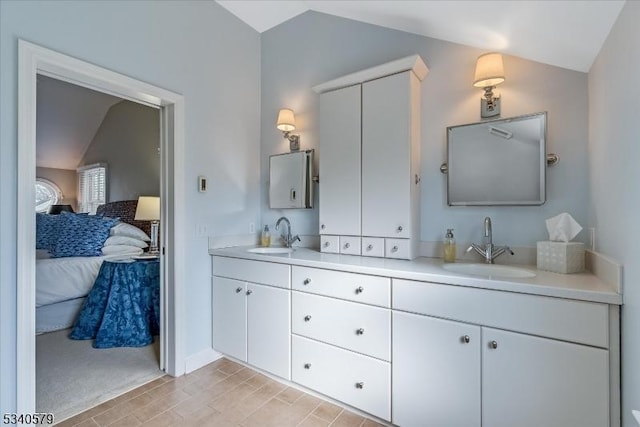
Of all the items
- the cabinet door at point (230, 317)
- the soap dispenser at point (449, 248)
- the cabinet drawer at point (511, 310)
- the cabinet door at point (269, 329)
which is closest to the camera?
the cabinet drawer at point (511, 310)

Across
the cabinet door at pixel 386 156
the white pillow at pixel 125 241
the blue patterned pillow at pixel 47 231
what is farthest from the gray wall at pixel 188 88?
the blue patterned pillow at pixel 47 231

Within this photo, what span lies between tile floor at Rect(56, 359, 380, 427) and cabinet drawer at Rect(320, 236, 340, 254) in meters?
0.99

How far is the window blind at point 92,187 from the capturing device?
5.30m

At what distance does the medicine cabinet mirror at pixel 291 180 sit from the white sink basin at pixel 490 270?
4.19 ft

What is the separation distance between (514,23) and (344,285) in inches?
64.1

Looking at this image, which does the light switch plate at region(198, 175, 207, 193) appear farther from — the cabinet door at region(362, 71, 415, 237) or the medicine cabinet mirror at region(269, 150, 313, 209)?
the cabinet door at region(362, 71, 415, 237)

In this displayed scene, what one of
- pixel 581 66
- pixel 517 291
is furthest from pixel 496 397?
pixel 581 66

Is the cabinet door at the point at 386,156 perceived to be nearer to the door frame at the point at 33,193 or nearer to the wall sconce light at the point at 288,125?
the wall sconce light at the point at 288,125

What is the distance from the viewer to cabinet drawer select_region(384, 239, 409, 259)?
1.93 metres

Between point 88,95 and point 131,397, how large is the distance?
190 inches

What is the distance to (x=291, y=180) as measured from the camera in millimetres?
2637

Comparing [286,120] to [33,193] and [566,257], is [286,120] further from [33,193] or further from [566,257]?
[566,257]

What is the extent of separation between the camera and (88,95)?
15.5 feet

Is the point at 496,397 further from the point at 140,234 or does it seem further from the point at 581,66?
the point at 140,234
